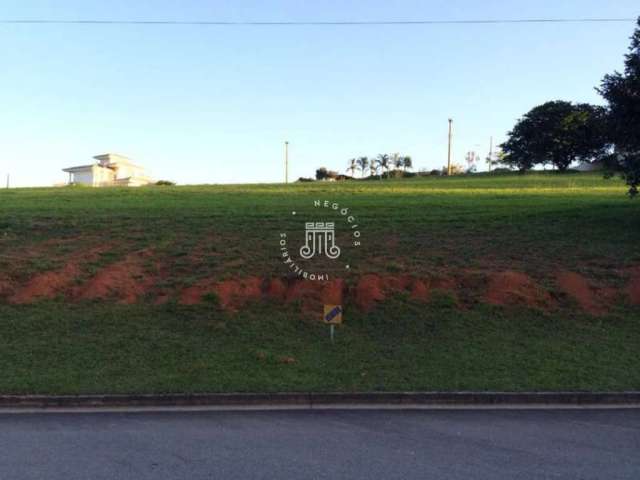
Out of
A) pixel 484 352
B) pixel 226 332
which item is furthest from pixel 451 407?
pixel 226 332

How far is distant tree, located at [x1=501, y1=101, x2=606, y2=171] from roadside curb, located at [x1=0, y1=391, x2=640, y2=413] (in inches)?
2054

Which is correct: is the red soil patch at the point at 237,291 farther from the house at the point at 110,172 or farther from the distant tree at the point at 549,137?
→ the distant tree at the point at 549,137

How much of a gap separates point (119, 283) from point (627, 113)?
13.1 meters

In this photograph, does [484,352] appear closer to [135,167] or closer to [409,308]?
[409,308]

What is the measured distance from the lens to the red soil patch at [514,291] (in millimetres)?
11680

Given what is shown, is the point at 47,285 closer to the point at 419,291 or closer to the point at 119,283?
the point at 119,283

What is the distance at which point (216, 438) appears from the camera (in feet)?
20.8

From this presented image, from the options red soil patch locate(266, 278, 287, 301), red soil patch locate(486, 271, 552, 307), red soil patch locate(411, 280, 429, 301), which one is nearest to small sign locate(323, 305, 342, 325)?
red soil patch locate(266, 278, 287, 301)

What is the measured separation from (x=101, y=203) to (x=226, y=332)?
14.8m

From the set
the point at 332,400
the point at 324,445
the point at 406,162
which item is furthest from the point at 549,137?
the point at 324,445

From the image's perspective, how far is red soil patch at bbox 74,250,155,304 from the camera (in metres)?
12.0

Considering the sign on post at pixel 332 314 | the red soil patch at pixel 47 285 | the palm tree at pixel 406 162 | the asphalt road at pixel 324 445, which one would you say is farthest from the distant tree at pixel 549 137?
the asphalt road at pixel 324 445

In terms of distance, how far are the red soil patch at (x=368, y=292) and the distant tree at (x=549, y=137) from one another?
48.3 metres

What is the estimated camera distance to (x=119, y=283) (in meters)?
12.6
